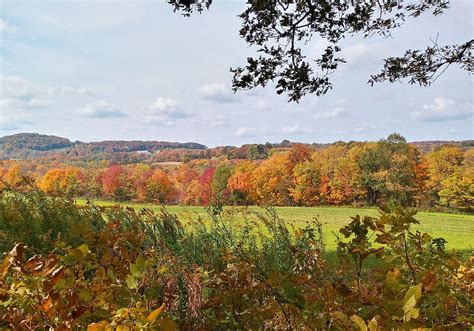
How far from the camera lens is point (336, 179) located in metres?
45.0

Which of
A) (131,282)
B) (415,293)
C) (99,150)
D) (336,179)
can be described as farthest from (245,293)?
(99,150)

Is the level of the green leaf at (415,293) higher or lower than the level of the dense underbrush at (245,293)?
higher

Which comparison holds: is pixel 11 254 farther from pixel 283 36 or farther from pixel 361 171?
pixel 361 171

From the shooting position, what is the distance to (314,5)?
4934 mm

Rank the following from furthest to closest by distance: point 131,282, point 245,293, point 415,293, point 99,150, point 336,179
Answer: point 99,150, point 336,179, point 245,293, point 131,282, point 415,293

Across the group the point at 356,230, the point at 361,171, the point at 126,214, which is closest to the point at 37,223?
the point at 126,214

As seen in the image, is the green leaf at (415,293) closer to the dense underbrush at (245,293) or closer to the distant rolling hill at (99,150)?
the dense underbrush at (245,293)

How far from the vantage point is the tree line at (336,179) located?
4156 cm

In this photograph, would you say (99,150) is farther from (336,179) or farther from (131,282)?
(131,282)

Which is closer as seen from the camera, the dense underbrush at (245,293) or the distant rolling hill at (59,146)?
the dense underbrush at (245,293)

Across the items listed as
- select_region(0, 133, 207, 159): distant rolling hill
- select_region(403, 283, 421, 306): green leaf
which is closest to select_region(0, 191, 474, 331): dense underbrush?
select_region(403, 283, 421, 306): green leaf

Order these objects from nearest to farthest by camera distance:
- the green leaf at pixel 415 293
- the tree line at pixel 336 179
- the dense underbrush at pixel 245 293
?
the green leaf at pixel 415 293 < the dense underbrush at pixel 245 293 < the tree line at pixel 336 179

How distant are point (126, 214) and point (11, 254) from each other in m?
4.08

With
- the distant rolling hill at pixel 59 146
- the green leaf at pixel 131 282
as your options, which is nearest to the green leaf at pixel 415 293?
the green leaf at pixel 131 282
